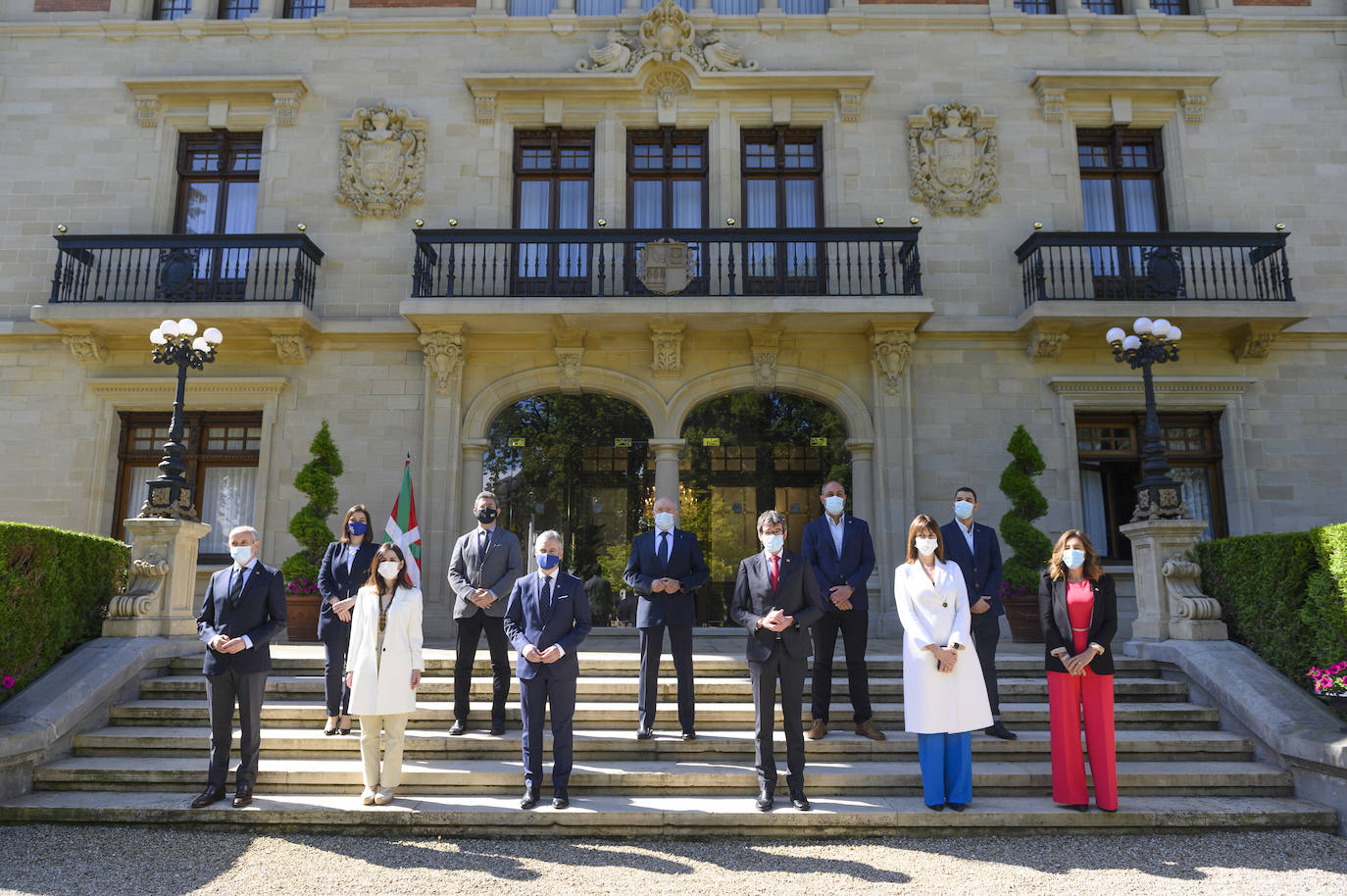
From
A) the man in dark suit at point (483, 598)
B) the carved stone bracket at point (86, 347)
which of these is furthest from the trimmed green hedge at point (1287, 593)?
the carved stone bracket at point (86, 347)

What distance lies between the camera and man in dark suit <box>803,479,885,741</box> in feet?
21.4

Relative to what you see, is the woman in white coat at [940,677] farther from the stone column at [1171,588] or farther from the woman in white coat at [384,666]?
the stone column at [1171,588]

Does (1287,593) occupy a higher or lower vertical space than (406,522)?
lower

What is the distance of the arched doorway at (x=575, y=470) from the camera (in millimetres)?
12047

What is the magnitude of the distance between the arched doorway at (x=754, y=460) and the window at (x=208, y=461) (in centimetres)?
631

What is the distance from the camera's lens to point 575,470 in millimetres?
12188

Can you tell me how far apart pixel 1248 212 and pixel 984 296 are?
4245 millimetres

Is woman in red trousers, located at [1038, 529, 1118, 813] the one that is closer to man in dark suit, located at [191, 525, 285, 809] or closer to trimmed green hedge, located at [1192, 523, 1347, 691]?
trimmed green hedge, located at [1192, 523, 1347, 691]

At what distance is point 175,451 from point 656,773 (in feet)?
19.7

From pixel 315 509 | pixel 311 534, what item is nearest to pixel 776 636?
pixel 311 534

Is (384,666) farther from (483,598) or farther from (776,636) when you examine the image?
(776,636)

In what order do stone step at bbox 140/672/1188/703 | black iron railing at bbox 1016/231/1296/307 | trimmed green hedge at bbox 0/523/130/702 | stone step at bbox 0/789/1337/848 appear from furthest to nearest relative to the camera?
black iron railing at bbox 1016/231/1296/307, stone step at bbox 140/672/1188/703, trimmed green hedge at bbox 0/523/130/702, stone step at bbox 0/789/1337/848

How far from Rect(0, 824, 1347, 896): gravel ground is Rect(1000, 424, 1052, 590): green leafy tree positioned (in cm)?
485

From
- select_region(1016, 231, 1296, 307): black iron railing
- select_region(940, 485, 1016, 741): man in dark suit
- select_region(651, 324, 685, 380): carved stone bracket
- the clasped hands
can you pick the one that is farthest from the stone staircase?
select_region(1016, 231, 1296, 307): black iron railing
